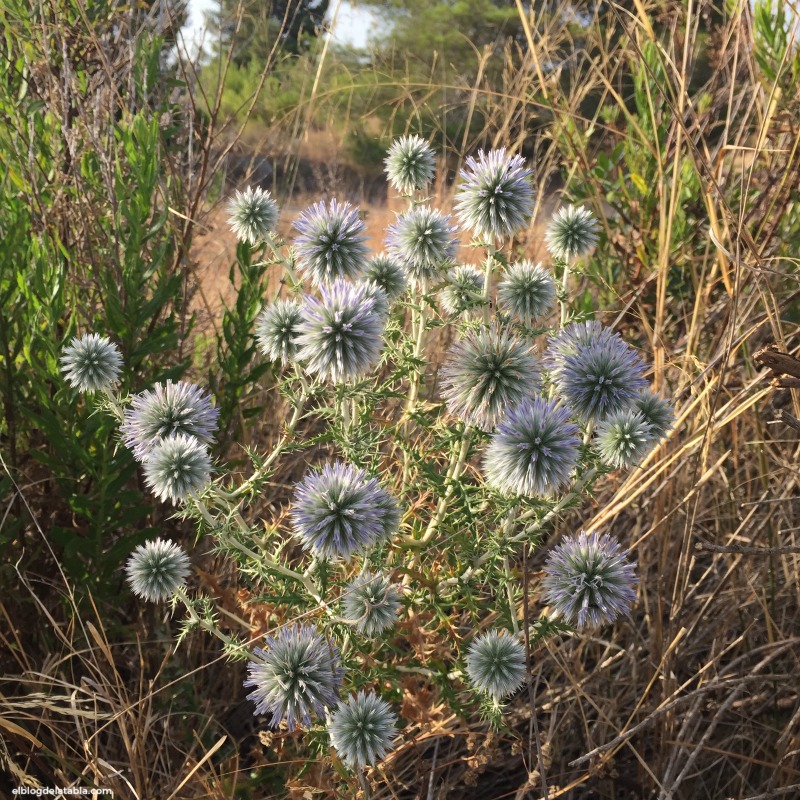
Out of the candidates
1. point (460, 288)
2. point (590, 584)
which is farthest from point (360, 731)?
point (460, 288)

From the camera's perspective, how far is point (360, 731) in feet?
5.49

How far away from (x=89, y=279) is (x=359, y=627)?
5.24 feet

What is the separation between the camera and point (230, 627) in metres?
2.55

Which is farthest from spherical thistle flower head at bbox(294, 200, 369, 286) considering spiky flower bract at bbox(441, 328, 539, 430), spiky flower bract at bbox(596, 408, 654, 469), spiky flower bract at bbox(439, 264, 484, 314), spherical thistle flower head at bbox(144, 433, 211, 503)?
spiky flower bract at bbox(596, 408, 654, 469)

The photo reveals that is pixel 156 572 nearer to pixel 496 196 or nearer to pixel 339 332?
pixel 339 332

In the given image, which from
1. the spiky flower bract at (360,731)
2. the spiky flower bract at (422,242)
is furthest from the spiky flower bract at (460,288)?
the spiky flower bract at (360,731)

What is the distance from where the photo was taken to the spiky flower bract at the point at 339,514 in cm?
157

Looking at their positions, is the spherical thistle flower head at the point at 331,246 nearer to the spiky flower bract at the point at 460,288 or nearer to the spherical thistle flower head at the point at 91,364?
the spiky flower bract at the point at 460,288

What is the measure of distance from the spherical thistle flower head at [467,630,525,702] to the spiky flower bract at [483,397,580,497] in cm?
42

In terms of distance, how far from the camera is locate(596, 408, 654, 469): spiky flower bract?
5.59ft

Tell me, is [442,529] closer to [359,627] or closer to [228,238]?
[359,627]

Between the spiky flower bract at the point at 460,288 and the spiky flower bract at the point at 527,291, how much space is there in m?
0.08

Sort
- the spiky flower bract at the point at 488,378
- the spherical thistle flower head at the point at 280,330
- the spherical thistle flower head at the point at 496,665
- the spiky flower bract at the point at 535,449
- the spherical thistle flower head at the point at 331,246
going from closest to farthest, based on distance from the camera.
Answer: the spiky flower bract at the point at 535,449 < the spiky flower bract at the point at 488,378 < the spherical thistle flower head at the point at 496,665 < the spherical thistle flower head at the point at 331,246 < the spherical thistle flower head at the point at 280,330

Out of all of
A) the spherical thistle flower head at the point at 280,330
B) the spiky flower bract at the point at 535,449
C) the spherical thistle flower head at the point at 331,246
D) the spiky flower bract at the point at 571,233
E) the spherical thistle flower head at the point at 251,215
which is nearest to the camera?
the spiky flower bract at the point at 535,449
